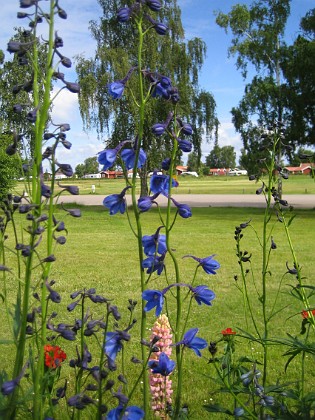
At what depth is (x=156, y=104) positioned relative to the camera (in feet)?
66.4

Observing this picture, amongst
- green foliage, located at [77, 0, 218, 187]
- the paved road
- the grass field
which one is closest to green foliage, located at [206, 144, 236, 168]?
the grass field

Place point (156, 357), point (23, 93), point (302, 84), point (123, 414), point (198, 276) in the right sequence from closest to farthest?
point (123, 414)
point (23, 93)
point (156, 357)
point (198, 276)
point (302, 84)

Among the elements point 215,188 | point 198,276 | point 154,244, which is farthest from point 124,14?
point 215,188

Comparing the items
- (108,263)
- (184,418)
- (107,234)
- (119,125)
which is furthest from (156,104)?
(184,418)

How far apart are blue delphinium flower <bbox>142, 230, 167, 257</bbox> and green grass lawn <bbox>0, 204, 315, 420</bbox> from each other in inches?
24.0

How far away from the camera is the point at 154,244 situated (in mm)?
1327

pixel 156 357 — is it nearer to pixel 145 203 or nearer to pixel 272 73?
pixel 145 203

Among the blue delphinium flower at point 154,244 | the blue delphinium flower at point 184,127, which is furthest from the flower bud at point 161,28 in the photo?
the blue delphinium flower at point 154,244

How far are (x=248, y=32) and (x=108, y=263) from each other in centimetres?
1577

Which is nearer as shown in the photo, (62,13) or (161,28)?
(62,13)

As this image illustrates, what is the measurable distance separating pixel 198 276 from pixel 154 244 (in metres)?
6.25

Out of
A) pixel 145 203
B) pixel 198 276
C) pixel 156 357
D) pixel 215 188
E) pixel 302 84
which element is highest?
pixel 302 84

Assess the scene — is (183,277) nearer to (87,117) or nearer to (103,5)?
(87,117)

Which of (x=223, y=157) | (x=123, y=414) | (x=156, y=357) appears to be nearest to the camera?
(x=123, y=414)
